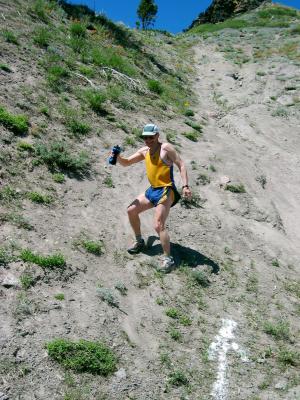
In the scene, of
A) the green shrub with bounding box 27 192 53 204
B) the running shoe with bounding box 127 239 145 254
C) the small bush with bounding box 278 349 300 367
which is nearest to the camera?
the small bush with bounding box 278 349 300 367

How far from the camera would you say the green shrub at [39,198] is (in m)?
7.75

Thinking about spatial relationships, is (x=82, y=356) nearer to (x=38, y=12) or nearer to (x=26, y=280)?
(x=26, y=280)

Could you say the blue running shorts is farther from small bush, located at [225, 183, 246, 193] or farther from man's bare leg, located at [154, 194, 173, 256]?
small bush, located at [225, 183, 246, 193]

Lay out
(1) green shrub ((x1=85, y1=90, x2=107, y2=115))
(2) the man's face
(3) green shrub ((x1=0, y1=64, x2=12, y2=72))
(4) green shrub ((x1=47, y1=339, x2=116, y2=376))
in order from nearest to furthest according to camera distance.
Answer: (4) green shrub ((x1=47, y1=339, x2=116, y2=376))
(2) the man's face
(3) green shrub ((x1=0, y1=64, x2=12, y2=72))
(1) green shrub ((x1=85, y1=90, x2=107, y2=115))

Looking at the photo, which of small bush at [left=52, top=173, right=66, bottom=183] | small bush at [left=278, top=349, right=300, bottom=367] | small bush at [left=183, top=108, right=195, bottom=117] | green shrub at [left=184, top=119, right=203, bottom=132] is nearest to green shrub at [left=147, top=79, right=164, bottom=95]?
small bush at [left=183, top=108, right=195, bottom=117]

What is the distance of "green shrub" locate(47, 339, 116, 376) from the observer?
16.9ft

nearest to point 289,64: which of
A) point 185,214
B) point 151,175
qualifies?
point 185,214

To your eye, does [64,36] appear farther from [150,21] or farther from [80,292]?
[150,21]

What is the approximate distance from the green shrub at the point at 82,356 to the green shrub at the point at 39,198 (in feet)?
9.85

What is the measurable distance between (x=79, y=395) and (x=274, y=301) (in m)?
3.69

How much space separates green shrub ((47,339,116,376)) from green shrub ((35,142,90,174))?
13.8 feet

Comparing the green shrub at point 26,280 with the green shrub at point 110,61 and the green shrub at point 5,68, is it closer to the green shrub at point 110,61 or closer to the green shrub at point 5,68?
the green shrub at point 5,68

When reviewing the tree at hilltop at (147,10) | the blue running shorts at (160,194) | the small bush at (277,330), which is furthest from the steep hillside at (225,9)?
the small bush at (277,330)

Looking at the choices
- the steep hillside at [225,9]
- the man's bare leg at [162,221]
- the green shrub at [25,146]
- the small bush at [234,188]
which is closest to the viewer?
the man's bare leg at [162,221]
